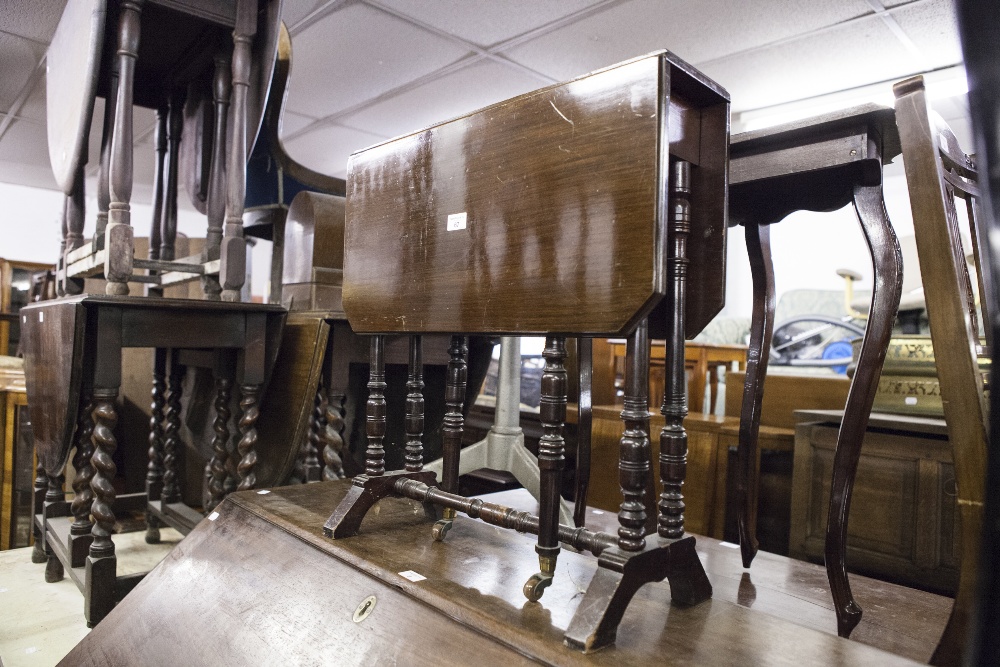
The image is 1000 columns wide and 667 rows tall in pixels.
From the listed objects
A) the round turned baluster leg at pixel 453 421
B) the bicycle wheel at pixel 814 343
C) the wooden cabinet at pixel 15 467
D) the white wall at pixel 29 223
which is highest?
the white wall at pixel 29 223

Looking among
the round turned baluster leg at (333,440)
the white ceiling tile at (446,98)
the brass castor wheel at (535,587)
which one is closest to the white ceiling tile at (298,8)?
the white ceiling tile at (446,98)

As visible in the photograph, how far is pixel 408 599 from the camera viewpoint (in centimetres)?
104

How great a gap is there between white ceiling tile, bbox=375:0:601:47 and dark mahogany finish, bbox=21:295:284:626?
230 cm

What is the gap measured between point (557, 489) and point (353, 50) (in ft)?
12.3

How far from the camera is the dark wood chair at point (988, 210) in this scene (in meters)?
0.20

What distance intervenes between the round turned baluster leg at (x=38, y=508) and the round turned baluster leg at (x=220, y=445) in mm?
545

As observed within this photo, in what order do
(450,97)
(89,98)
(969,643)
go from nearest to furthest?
(969,643) → (89,98) → (450,97)

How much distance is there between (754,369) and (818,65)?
3.31 meters

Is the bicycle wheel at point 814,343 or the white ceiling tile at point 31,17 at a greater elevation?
the white ceiling tile at point 31,17

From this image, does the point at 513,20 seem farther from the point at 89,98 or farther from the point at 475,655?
the point at 475,655

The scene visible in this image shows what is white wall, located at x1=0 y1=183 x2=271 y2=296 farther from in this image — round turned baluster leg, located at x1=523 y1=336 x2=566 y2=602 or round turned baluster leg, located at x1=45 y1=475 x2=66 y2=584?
round turned baluster leg, located at x1=523 y1=336 x2=566 y2=602

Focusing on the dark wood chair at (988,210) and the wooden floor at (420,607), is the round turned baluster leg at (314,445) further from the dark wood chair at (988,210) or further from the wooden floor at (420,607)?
the dark wood chair at (988,210)

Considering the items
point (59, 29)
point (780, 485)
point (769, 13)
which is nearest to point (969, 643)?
point (780, 485)

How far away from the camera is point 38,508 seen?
2299 mm
